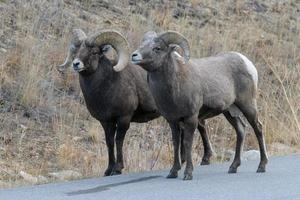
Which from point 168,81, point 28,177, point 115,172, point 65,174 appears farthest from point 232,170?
point 28,177

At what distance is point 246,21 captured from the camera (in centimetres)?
2356

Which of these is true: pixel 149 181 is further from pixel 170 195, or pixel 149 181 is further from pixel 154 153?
pixel 154 153

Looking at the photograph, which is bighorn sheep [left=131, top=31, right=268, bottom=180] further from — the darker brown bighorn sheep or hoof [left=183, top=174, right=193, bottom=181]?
the darker brown bighorn sheep

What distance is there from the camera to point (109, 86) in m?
11.6

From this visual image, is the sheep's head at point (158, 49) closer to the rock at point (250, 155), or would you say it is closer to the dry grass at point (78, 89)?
the dry grass at point (78, 89)

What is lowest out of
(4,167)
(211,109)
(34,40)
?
(4,167)

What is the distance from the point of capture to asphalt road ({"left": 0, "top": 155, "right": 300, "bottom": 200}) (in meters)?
8.25

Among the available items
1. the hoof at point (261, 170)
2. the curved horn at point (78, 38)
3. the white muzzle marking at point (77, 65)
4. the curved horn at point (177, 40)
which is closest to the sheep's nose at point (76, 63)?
the white muzzle marking at point (77, 65)

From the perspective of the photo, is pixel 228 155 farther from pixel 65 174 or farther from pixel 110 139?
pixel 110 139

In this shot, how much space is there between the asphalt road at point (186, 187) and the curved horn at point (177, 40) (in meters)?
1.42

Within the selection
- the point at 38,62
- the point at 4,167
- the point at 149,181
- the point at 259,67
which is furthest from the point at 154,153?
the point at 259,67

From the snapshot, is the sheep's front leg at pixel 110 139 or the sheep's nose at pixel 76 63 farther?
the sheep's front leg at pixel 110 139

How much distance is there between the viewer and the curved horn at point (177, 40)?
10250mm

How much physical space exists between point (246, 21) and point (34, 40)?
285 inches
